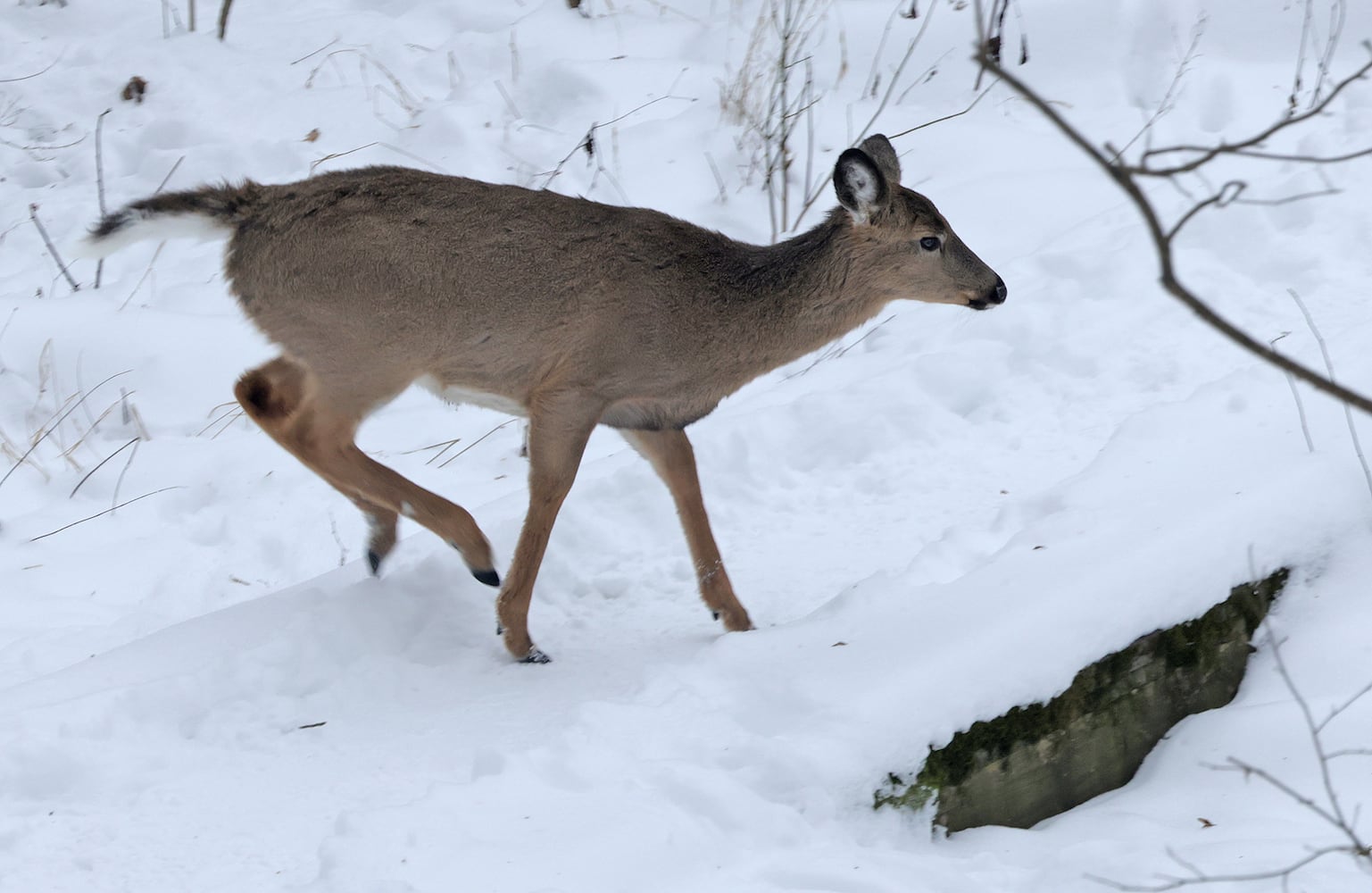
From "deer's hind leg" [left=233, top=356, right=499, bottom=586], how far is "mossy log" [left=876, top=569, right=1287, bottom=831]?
1843 mm

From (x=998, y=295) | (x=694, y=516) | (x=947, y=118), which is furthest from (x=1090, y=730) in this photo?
(x=947, y=118)

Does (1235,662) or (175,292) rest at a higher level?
(1235,662)

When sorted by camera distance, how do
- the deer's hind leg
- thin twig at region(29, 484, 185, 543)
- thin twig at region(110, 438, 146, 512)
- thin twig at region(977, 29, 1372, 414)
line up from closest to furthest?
1. thin twig at region(977, 29, 1372, 414)
2. the deer's hind leg
3. thin twig at region(29, 484, 185, 543)
4. thin twig at region(110, 438, 146, 512)

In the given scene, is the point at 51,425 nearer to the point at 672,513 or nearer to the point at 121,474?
the point at 121,474

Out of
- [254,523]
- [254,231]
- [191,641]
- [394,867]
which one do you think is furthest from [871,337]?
[394,867]

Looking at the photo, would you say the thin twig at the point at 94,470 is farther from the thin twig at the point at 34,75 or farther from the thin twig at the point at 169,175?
the thin twig at the point at 34,75

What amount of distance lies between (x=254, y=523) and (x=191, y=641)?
1.96 m

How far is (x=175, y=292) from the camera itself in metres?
8.39

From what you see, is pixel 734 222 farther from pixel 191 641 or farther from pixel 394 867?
pixel 394 867

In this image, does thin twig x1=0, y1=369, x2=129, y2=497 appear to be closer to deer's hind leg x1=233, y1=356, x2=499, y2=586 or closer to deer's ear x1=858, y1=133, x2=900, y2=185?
deer's hind leg x1=233, y1=356, x2=499, y2=586

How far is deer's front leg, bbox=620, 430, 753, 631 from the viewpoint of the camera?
16.4 feet

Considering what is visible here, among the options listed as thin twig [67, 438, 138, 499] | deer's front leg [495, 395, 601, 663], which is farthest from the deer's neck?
thin twig [67, 438, 138, 499]

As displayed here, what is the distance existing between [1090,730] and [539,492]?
6.22 ft

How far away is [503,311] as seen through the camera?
4711mm
